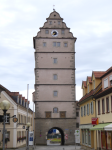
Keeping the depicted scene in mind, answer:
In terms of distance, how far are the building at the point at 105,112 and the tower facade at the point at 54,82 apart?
21932 millimetres

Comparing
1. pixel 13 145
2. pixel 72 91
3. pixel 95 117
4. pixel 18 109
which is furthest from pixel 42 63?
pixel 95 117

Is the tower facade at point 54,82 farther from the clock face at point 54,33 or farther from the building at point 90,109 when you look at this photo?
the building at point 90,109

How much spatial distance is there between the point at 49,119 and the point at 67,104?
437 cm

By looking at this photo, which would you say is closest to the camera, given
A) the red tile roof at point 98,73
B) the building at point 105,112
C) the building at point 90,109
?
the building at point 105,112

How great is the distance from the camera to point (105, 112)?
27062 millimetres

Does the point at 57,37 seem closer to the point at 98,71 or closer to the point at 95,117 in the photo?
the point at 98,71

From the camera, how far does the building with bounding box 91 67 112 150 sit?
83.1 ft

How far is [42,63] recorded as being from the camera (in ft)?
177

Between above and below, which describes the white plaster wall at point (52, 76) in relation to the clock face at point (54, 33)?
below

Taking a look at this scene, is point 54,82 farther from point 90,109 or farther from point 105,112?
point 105,112

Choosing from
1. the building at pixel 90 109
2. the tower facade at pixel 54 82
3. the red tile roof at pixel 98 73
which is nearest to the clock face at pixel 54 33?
the tower facade at pixel 54 82

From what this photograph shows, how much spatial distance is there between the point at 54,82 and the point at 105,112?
26848 mm

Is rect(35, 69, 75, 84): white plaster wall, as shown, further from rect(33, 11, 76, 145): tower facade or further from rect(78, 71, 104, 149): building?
rect(78, 71, 104, 149): building

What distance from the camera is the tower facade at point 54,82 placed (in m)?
52.2
